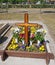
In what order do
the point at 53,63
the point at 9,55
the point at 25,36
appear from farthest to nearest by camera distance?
the point at 25,36, the point at 9,55, the point at 53,63

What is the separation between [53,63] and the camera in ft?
30.2

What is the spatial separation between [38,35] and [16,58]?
8.07 ft

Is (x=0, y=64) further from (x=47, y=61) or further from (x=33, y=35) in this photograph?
(x=33, y=35)

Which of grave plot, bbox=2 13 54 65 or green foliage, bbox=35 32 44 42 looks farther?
green foliage, bbox=35 32 44 42

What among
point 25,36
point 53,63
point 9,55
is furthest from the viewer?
point 25,36

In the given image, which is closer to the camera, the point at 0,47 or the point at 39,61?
the point at 39,61

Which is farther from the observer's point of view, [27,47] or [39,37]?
[39,37]

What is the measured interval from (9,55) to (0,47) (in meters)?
1.87

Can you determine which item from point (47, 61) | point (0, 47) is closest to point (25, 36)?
point (0, 47)

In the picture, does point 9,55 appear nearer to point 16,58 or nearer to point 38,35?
point 16,58

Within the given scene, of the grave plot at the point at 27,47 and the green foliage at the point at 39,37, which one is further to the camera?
the green foliage at the point at 39,37

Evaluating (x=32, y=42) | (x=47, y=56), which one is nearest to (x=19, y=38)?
(x=32, y=42)

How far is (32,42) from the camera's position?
11680mm

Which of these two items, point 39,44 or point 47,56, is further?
point 39,44
